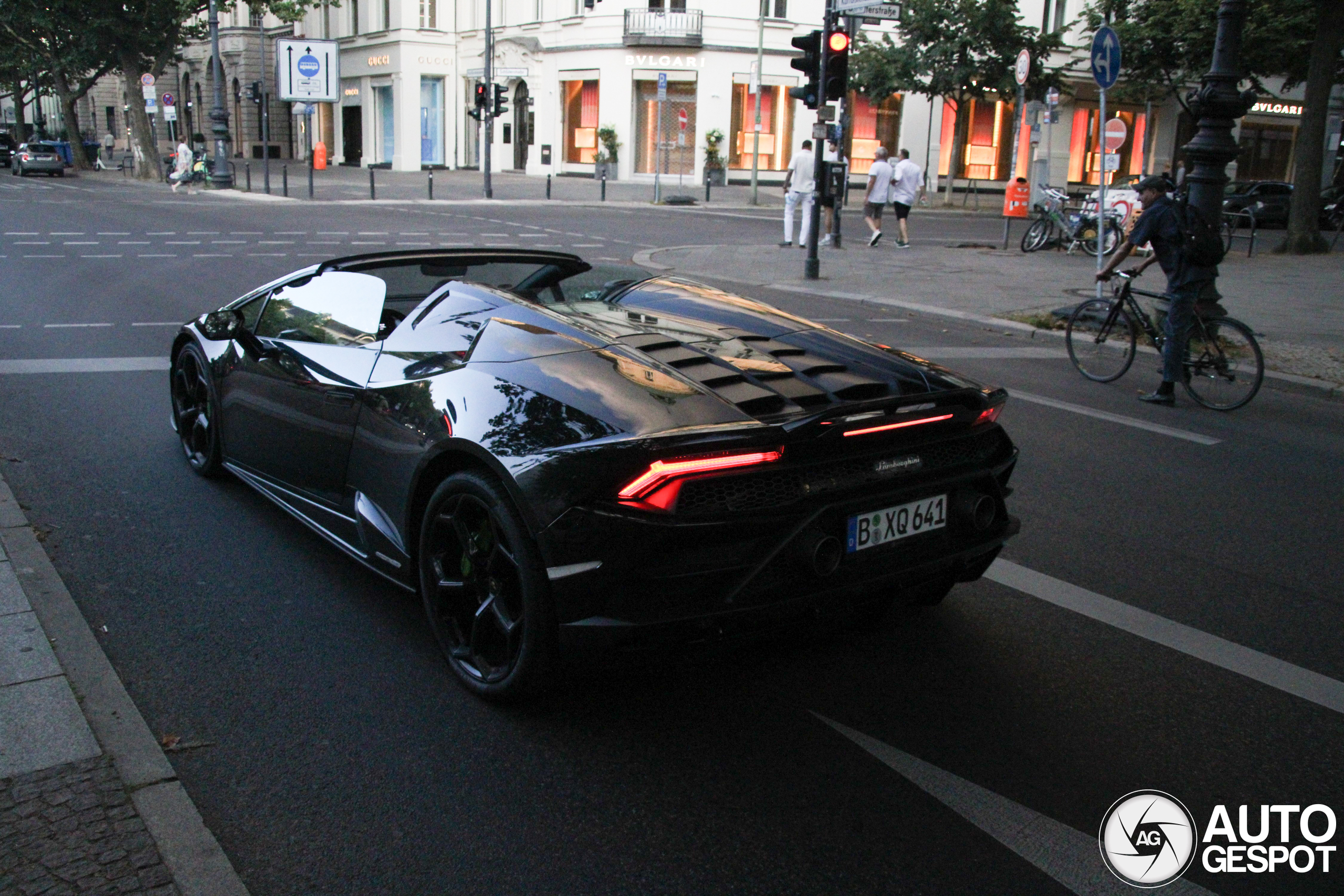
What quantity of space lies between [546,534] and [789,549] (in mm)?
682

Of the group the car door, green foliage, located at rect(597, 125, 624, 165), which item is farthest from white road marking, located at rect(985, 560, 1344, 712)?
green foliage, located at rect(597, 125, 624, 165)

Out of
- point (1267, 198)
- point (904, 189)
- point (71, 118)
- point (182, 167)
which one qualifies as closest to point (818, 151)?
point (904, 189)

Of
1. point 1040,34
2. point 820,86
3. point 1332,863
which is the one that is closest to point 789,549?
point 1332,863

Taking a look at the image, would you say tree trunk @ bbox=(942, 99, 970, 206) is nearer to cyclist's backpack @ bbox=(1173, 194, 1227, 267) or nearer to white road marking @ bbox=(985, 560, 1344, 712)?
cyclist's backpack @ bbox=(1173, 194, 1227, 267)

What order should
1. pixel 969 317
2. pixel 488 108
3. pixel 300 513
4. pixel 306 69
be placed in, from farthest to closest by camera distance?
pixel 306 69, pixel 488 108, pixel 969 317, pixel 300 513

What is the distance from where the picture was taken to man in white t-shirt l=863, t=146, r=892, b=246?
2270cm

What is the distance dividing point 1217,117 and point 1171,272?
111 inches

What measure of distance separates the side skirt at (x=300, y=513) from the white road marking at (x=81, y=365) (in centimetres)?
392

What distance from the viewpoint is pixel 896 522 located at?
3.48 m

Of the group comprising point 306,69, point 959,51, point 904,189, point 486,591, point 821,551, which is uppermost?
point 959,51

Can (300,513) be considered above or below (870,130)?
below

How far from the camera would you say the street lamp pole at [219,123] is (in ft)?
119

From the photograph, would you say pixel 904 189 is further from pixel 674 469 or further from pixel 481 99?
pixel 674 469

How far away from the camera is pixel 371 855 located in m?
2.78
